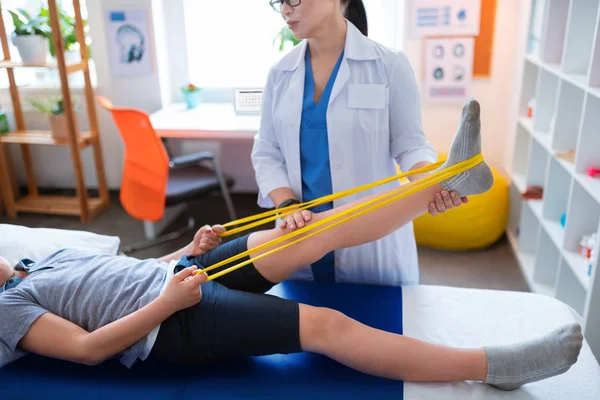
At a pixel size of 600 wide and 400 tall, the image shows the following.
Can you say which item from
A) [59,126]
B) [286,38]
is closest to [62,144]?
[59,126]

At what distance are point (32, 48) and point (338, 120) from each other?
251cm

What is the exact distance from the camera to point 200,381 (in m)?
1.39

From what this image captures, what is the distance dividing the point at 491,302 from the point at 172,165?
1.77 meters

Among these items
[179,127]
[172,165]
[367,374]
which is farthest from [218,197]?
[367,374]

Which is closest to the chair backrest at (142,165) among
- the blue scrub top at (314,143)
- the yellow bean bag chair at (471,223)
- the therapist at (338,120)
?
the therapist at (338,120)

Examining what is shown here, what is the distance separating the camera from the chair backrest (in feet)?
8.93

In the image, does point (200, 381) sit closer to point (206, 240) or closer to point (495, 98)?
point (206, 240)

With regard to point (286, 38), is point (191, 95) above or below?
below

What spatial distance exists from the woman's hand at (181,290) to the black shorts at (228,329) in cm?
7

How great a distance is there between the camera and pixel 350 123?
5.27 feet

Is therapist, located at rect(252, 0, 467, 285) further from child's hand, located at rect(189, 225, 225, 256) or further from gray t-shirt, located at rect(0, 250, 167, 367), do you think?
gray t-shirt, located at rect(0, 250, 167, 367)

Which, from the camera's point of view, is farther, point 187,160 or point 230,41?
point 230,41

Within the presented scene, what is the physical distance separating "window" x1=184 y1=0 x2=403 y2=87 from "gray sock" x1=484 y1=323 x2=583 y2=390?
266 centimetres

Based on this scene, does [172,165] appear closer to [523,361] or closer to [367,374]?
[367,374]
